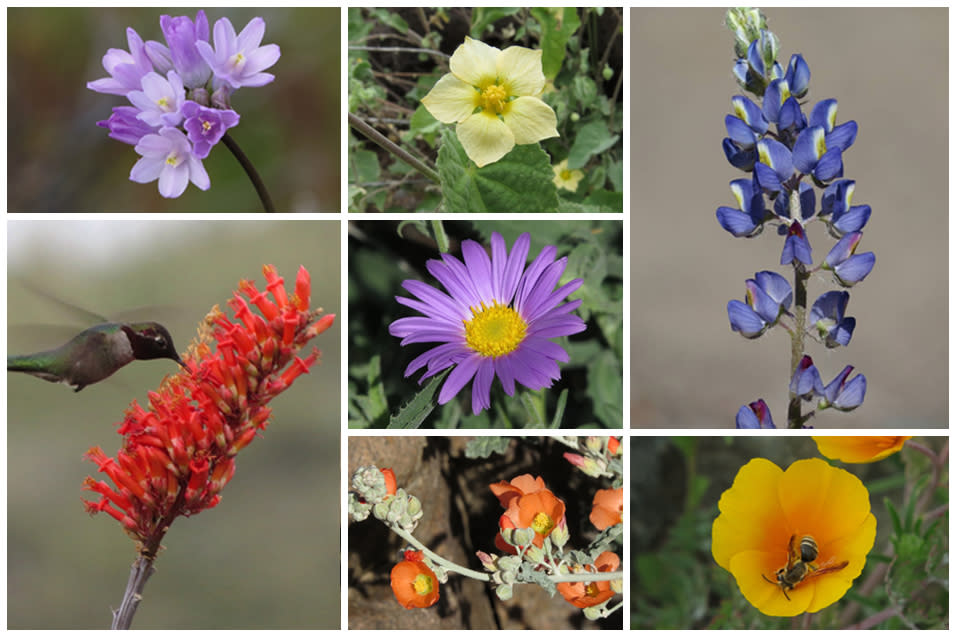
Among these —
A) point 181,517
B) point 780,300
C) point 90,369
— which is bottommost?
point 181,517

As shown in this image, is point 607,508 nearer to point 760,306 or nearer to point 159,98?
point 760,306

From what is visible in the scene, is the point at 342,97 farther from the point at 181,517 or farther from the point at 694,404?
the point at 694,404

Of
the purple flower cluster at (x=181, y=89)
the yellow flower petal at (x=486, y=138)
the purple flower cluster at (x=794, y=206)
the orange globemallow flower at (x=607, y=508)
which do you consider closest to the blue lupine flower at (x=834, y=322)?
the purple flower cluster at (x=794, y=206)

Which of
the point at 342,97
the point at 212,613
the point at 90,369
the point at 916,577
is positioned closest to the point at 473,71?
the point at 342,97

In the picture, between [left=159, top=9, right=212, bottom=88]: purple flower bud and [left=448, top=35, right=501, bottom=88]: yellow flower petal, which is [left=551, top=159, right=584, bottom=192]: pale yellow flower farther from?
[left=159, top=9, right=212, bottom=88]: purple flower bud

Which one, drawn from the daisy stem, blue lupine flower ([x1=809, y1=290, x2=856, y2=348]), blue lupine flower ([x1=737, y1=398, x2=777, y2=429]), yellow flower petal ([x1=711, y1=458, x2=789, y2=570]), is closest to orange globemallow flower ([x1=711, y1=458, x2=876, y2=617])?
yellow flower petal ([x1=711, y1=458, x2=789, y2=570])

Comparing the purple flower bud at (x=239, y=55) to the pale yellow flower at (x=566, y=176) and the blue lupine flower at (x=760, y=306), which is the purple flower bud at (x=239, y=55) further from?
the blue lupine flower at (x=760, y=306)
